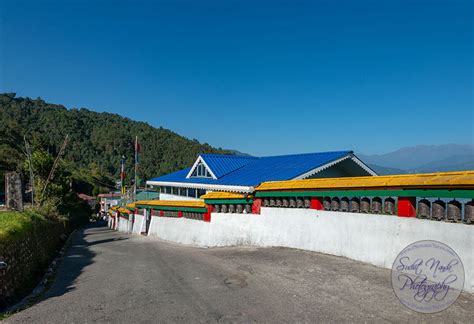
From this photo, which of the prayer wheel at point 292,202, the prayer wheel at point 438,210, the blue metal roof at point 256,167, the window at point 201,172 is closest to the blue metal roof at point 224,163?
the blue metal roof at point 256,167

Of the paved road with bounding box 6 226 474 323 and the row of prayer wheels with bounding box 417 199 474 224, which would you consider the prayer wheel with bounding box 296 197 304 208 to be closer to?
the paved road with bounding box 6 226 474 323

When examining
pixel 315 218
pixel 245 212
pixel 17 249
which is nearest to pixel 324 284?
pixel 315 218

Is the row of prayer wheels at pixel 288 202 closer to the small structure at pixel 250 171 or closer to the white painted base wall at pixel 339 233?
the white painted base wall at pixel 339 233

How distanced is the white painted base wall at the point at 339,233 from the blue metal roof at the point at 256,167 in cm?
297

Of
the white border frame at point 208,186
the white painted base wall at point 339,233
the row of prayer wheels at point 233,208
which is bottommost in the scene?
the white painted base wall at point 339,233

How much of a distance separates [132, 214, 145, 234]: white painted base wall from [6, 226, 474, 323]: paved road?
1547cm

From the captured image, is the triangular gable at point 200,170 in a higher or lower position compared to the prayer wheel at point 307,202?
higher

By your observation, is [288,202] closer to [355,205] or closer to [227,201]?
[355,205]

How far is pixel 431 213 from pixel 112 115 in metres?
176

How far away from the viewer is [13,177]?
1521 centimetres

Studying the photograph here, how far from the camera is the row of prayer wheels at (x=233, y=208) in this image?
13.4 m

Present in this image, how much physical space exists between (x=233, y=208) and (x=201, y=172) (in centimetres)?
1238

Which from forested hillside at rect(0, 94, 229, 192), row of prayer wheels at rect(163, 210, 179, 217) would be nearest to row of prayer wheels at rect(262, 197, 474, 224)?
row of prayer wheels at rect(163, 210, 179, 217)

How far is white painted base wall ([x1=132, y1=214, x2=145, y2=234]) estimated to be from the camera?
2584cm
